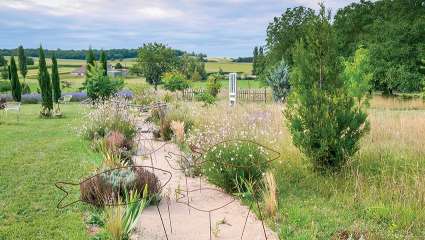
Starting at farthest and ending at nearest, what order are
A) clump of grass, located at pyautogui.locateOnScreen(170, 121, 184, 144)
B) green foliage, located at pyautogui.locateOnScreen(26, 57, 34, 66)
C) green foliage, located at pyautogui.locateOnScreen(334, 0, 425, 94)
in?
green foliage, located at pyautogui.locateOnScreen(26, 57, 34, 66), green foliage, located at pyautogui.locateOnScreen(334, 0, 425, 94), clump of grass, located at pyautogui.locateOnScreen(170, 121, 184, 144)

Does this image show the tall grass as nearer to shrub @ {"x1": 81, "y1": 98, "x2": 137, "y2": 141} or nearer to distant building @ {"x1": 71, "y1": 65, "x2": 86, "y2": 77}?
shrub @ {"x1": 81, "y1": 98, "x2": 137, "y2": 141}

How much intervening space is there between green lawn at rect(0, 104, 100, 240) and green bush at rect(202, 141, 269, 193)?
1.80 m

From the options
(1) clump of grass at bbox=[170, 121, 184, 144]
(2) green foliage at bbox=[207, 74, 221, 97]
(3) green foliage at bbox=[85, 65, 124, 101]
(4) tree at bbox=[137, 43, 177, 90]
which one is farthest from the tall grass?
(4) tree at bbox=[137, 43, 177, 90]

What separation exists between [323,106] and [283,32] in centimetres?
2865

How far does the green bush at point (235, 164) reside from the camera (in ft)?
19.2

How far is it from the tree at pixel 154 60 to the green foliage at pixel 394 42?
717 inches

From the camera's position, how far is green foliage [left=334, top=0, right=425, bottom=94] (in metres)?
22.7

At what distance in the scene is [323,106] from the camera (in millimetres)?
6172

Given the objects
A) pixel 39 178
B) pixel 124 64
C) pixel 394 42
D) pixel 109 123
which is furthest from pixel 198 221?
pixel 124 64

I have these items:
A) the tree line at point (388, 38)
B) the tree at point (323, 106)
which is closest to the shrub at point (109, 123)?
the tree at point (323, 106)

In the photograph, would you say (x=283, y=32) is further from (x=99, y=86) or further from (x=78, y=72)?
(x=78, y=72)

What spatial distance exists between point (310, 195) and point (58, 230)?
3.07 meters

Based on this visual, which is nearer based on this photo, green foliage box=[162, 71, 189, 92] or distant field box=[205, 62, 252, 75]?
green foliage box=[162, 71, 189, 92]

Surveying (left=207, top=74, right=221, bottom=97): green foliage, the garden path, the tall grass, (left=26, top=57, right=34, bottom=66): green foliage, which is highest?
(left=26, top=57, right=34, bottom=66): green foliage
